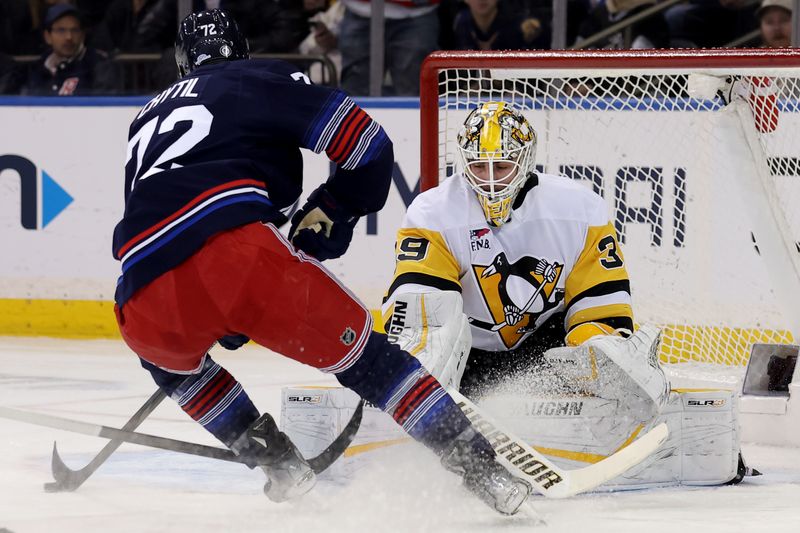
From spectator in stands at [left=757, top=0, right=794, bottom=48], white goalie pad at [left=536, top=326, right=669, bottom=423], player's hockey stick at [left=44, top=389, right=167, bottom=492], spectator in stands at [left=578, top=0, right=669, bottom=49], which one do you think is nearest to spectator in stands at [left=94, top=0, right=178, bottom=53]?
spectator in stands at [left=578, top=0, right=669, bottom=49]

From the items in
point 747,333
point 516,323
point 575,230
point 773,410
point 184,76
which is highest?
point 184,76

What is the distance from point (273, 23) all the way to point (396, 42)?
0.61m

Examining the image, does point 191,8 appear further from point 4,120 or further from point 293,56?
point 4,120

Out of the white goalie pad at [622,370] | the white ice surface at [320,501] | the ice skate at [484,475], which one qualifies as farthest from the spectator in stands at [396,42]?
the ice skate at [484,475]

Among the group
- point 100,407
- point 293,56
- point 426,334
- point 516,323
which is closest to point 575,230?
point 516,323

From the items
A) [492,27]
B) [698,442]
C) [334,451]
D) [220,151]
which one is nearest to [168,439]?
[334,451]

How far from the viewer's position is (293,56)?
19.1ft

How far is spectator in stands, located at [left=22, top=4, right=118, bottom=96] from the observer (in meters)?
5.87

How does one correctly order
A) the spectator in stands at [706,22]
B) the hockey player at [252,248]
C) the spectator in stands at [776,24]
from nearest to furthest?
1. the hockey player at [252,248]
2. the spectator in stands at [776,24]
3. the spectator in stands at [706,22]

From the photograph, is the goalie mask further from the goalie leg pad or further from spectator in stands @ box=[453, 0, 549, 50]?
spectator in stands @ box=[453, 0, 549, 50]

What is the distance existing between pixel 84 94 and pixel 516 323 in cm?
319

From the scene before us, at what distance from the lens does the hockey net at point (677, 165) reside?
3502 mm

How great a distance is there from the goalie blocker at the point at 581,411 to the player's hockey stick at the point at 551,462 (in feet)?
0.41

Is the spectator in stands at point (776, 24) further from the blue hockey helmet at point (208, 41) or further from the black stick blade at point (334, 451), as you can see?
the blue hockey helmet at point (208, 41)
